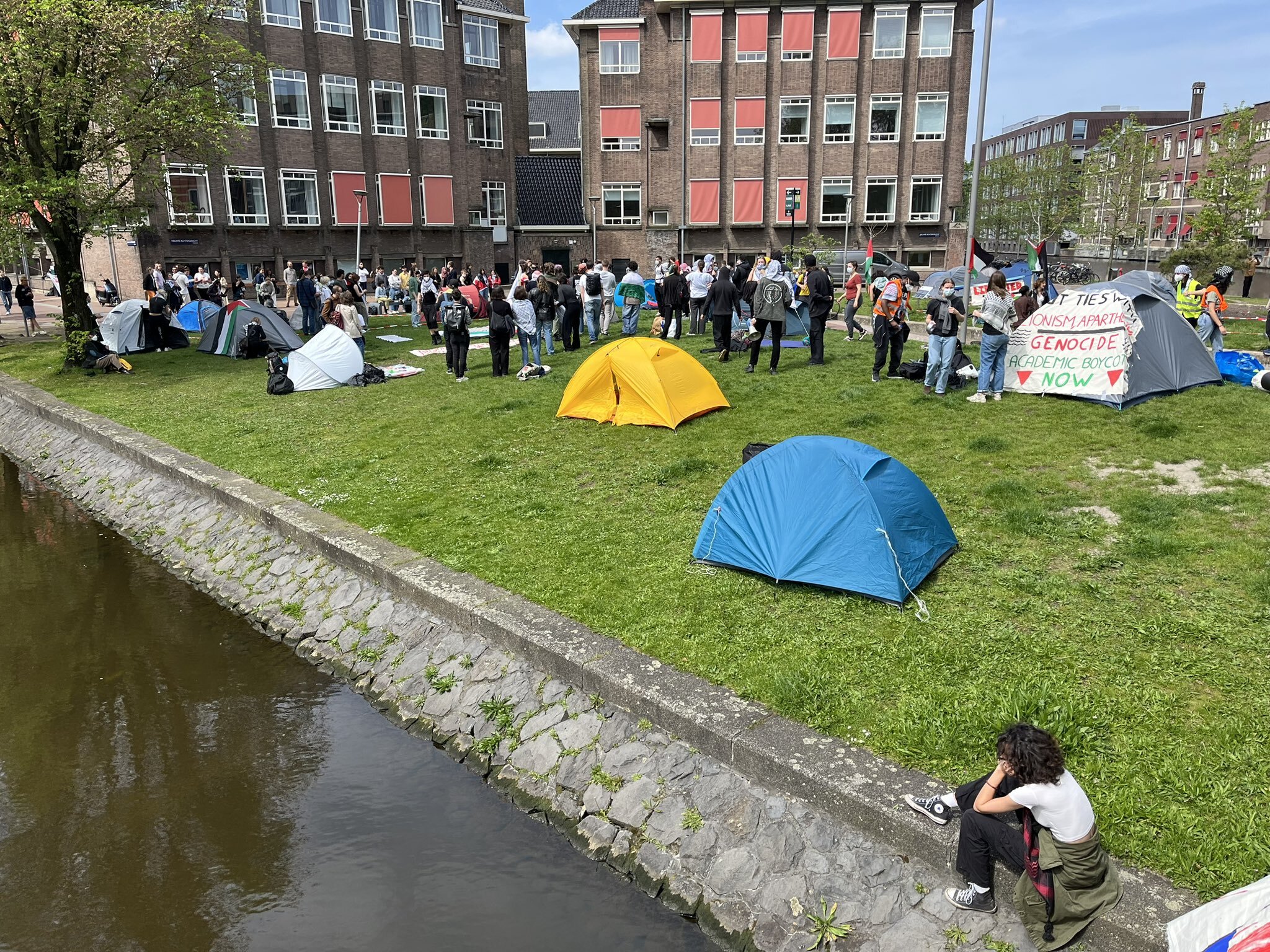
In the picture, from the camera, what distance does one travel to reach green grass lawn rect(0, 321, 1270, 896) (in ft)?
16.2

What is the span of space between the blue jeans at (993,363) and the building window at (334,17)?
109 ft

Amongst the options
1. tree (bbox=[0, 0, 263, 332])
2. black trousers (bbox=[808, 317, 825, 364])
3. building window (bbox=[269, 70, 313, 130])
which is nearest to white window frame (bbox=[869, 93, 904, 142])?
building window (bbox=[269, 70, 313, 130])

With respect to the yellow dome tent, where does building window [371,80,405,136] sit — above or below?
above

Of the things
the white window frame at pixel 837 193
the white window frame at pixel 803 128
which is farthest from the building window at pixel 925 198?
the white window frame at pixel 803 128

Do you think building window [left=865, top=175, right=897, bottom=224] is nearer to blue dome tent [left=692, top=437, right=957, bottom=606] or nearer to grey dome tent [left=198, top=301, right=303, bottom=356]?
grey dome tent [left=198, top=301, right=303, bottom=356]

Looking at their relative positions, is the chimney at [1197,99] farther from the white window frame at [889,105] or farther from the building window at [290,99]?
the building window at [290,99]

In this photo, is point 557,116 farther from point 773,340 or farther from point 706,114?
point 773,340

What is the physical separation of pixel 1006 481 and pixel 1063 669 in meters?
3.90

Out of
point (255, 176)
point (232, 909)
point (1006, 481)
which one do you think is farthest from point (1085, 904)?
point (255, 176)

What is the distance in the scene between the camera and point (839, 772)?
4859 millimetres

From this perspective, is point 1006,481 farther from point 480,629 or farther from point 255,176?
point 255,176

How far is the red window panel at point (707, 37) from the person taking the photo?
39.6 m

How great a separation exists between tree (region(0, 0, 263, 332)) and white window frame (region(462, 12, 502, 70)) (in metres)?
22.6

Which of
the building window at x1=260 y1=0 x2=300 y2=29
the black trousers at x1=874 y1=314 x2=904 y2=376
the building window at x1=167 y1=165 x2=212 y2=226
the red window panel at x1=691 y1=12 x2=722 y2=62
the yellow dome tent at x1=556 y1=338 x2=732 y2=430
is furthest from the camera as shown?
the red window panel at x1=691 y1=12 x2=722 y2=62
